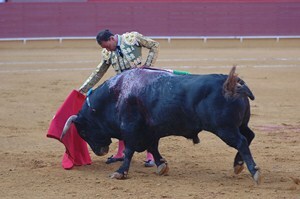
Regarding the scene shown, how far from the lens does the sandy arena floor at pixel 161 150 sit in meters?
4.62

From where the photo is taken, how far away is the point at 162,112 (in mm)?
4914

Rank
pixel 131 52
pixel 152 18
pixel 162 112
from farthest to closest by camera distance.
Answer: pixel 152 18, pixel 131 52, pixel 162 112

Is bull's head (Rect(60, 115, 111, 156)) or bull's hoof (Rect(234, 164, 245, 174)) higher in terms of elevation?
bull's head (Rect(60, 115, 111, 156))

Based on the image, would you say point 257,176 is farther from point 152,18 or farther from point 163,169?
point 152,18

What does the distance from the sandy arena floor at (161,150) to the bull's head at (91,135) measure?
0.18 meters

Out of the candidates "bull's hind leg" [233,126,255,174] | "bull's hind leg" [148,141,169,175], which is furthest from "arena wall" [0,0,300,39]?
"bull's hind leg" [233,126,255,174]

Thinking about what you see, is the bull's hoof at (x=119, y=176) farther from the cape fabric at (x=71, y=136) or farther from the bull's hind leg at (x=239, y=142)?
the bull's hind leg at (x=239, y=142)

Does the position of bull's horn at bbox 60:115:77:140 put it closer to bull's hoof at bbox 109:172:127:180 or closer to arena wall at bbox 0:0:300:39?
bull's hoof at bbox 109:172:127:180

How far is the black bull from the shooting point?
4.57 m

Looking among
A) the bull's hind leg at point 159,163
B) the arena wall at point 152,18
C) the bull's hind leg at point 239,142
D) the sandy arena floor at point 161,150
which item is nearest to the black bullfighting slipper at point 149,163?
the sandy arena floor at point 161,150

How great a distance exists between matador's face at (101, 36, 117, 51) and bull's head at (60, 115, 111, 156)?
61 cm

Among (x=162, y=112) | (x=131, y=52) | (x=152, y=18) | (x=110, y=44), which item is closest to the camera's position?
(x=162, y=112)

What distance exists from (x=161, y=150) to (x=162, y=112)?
1277 mm

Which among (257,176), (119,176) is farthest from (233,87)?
(119,176)
